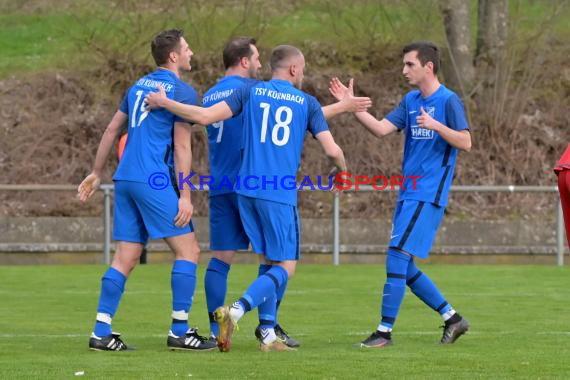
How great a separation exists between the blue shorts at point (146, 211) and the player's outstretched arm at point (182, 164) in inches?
2.0

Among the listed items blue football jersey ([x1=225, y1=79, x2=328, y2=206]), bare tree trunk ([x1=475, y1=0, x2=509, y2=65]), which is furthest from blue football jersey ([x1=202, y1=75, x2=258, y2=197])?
bare tree trunk ([x1=475, y1=0, x2=509, y2=65])

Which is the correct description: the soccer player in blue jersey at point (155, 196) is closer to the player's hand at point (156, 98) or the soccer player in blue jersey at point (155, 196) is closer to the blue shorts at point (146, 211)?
the blue shorts at point (146, 211)

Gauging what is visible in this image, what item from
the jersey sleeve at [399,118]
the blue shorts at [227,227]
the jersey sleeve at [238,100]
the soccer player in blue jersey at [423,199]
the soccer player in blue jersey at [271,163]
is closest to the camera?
the soccer player in blue jersey at [271,163]

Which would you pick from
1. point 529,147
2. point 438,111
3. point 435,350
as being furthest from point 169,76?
point 529,147

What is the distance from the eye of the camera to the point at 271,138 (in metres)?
9.41

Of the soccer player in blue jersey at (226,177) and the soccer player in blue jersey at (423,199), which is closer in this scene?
the soccer player in blue jersey at (423,199)

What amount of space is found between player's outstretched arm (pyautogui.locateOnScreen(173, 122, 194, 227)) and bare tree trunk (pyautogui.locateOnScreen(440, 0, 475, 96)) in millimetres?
14913

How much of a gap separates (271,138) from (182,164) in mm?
636

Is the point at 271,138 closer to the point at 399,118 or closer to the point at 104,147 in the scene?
the point at 104,147

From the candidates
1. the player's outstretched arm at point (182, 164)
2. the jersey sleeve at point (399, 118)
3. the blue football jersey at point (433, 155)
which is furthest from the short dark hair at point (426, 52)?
the player's outstretched arm at point (182, 164)

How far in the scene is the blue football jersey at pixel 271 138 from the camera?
9.36 meters

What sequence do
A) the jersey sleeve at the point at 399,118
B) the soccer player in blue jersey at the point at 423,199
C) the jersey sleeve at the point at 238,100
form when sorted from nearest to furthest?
1. the jersey sleeve at the point at 238,100
2. the soccer player in blue jersey at the point at 423,199
3. the jersey sleeve at the point at 399,118

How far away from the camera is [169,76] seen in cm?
955

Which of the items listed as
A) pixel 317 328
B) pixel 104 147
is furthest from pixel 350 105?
pixel 317 328
